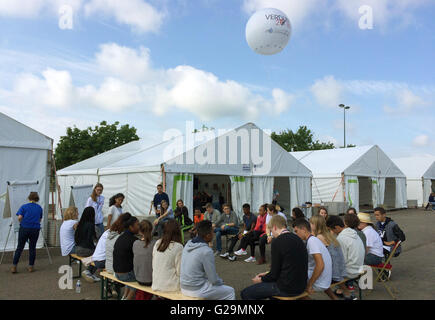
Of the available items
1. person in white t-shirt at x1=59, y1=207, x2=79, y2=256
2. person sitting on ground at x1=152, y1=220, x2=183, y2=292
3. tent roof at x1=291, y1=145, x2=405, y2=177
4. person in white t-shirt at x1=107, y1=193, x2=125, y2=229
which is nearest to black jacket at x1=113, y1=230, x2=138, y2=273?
person sitting on ground at x1=152, y1=220, x2=183, y2=292

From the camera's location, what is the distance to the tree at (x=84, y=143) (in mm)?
26797

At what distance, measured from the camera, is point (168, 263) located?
3.43 metres

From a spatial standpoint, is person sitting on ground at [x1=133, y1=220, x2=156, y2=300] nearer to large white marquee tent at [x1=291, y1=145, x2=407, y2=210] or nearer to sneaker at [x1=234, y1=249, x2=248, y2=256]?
sneaker at [x1=234, y1=249, x2=248, y2=256]

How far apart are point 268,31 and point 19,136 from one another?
21.3 feet

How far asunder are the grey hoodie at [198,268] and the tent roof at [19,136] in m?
6.52

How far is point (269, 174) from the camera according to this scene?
41.9 feet

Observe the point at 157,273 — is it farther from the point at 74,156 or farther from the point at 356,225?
the point at 74,156

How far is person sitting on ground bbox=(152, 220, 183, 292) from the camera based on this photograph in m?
3.42

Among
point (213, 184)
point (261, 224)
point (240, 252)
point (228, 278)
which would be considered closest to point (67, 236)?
point (228, 278)

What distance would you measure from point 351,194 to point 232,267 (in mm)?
12533

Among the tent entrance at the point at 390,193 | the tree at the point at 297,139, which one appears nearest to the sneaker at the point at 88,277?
the tent entrance at the point at 390,193

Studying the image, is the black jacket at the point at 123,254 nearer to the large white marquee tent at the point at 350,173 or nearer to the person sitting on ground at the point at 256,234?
the person sitting on ground at the point at 256,234

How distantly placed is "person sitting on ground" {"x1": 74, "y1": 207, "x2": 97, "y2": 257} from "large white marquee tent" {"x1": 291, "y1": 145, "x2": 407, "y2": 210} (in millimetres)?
12777
